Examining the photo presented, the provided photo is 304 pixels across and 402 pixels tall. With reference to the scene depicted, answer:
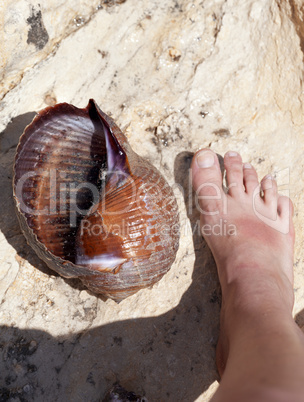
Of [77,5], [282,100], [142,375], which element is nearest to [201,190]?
[282,100]

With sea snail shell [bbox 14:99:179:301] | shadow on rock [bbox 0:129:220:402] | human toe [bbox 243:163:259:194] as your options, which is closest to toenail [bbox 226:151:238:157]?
human toe [bbox 243:163:259:194]

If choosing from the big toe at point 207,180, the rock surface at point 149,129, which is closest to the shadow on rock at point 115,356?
the rock surface at point 149,129

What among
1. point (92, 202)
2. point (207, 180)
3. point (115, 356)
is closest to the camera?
point (115, 356)

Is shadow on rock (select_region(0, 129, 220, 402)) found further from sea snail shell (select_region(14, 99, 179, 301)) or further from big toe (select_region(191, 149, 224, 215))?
big toe (select_region(191, 149, 224, 215))

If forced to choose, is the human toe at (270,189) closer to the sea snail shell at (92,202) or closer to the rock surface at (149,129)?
the rock surface at (149,129)

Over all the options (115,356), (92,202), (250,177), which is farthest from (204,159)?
(115,356)

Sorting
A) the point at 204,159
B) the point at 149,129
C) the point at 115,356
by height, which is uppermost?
the point at 149,129

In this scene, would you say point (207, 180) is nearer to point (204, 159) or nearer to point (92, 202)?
point (204, 159)
